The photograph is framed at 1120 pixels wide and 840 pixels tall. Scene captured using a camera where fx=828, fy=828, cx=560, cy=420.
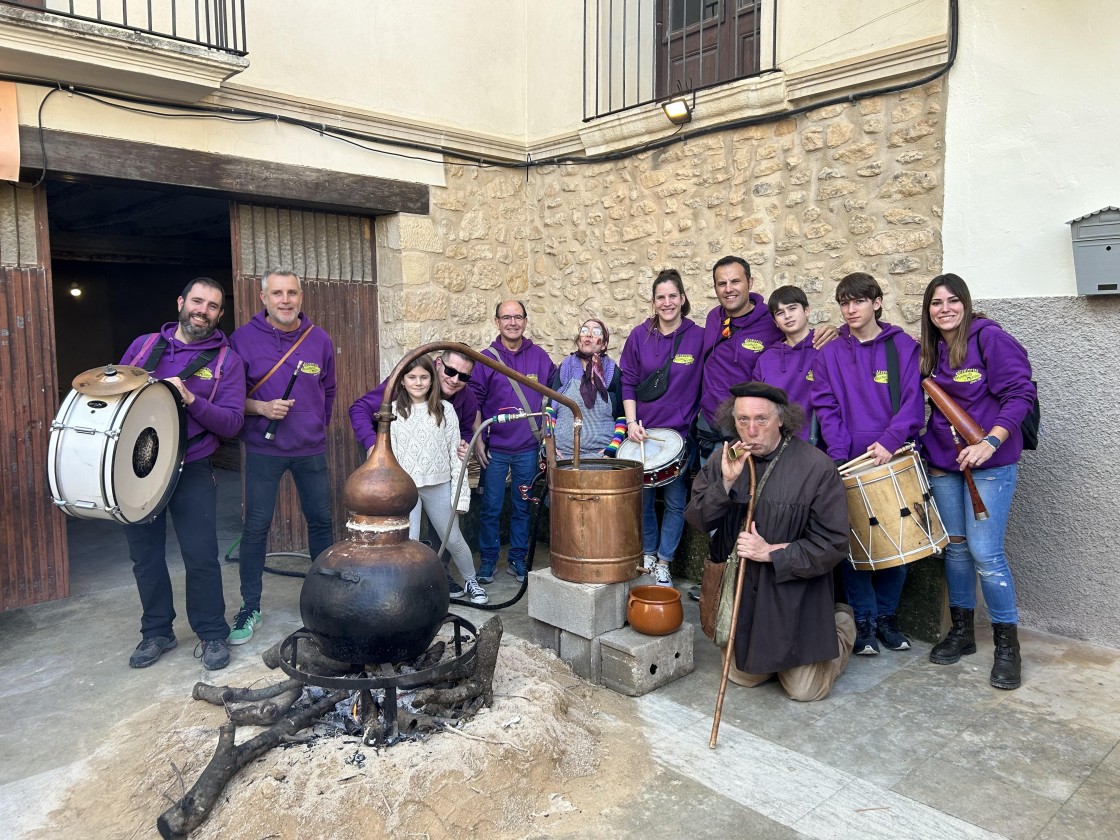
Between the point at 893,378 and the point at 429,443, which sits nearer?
the point at 893,378

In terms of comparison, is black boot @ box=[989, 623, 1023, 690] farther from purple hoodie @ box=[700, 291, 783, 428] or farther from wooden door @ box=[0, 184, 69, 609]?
wooden door @ box=[0, 184, 69, 609]

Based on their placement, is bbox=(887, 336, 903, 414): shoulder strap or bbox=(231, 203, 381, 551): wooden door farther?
bbox=(231, 203, 381, 551): wooden door

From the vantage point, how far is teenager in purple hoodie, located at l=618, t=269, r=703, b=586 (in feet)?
16.4

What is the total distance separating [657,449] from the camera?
469cm

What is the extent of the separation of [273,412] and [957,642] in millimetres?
3736

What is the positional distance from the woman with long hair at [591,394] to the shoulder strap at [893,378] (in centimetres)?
166

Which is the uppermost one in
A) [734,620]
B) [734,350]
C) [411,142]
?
[411,142]

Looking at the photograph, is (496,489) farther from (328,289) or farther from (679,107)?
(679,107)

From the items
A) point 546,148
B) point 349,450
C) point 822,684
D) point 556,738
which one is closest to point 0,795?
point 556,738

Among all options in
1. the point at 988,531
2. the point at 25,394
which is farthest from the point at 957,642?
the point at 25,394

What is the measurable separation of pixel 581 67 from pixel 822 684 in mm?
5270

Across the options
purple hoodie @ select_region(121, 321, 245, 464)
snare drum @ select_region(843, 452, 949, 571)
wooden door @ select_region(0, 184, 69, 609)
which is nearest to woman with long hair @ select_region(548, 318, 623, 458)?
snare drum @ select_region(843, 452, 949, 571)

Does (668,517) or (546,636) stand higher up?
(668,517)

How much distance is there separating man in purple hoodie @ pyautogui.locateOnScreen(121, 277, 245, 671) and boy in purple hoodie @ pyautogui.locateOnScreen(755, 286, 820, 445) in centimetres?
283
